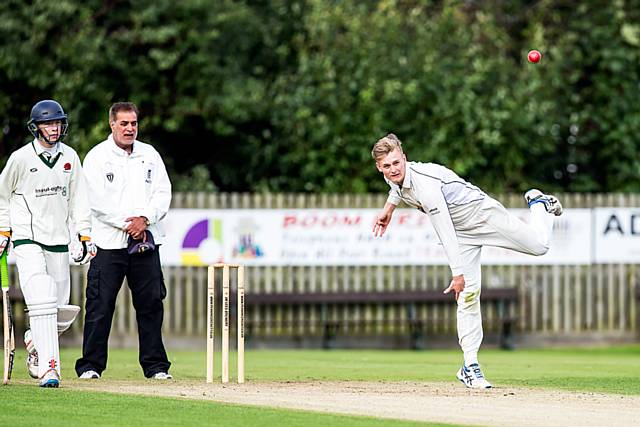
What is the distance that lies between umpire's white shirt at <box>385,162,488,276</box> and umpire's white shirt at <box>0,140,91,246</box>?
2.48m

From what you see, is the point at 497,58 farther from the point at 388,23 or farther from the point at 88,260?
the point at 88,260

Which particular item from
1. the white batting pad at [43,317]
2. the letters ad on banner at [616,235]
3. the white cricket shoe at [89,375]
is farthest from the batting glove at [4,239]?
the letters ad on banner at [616,235]

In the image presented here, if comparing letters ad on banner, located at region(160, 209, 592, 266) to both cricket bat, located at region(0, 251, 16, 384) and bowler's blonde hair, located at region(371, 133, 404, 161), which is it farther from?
bowler's blonde hair, located at region(371, 133, 404, 161)

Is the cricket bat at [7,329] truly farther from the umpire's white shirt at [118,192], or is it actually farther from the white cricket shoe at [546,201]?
the white cricket shoe at [546,201]

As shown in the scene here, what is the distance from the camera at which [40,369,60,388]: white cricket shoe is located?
9891mm

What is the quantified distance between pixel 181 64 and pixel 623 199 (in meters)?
7.56

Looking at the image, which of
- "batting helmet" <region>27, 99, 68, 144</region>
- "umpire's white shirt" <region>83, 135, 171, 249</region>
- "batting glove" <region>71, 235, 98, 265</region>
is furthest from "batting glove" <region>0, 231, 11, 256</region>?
"umpire's white shirt" <region>83, 135, 171, 249</region>

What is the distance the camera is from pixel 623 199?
20.2 m

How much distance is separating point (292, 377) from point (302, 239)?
7.77m

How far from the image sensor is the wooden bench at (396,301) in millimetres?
19438

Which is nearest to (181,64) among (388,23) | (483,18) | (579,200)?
(388,23)

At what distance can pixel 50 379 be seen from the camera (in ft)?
32.5

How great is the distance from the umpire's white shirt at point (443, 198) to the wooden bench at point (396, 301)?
8.87 meters

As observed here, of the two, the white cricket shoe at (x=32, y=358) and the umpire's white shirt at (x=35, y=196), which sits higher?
the umpire's white shirt at (x=35, y=196)
